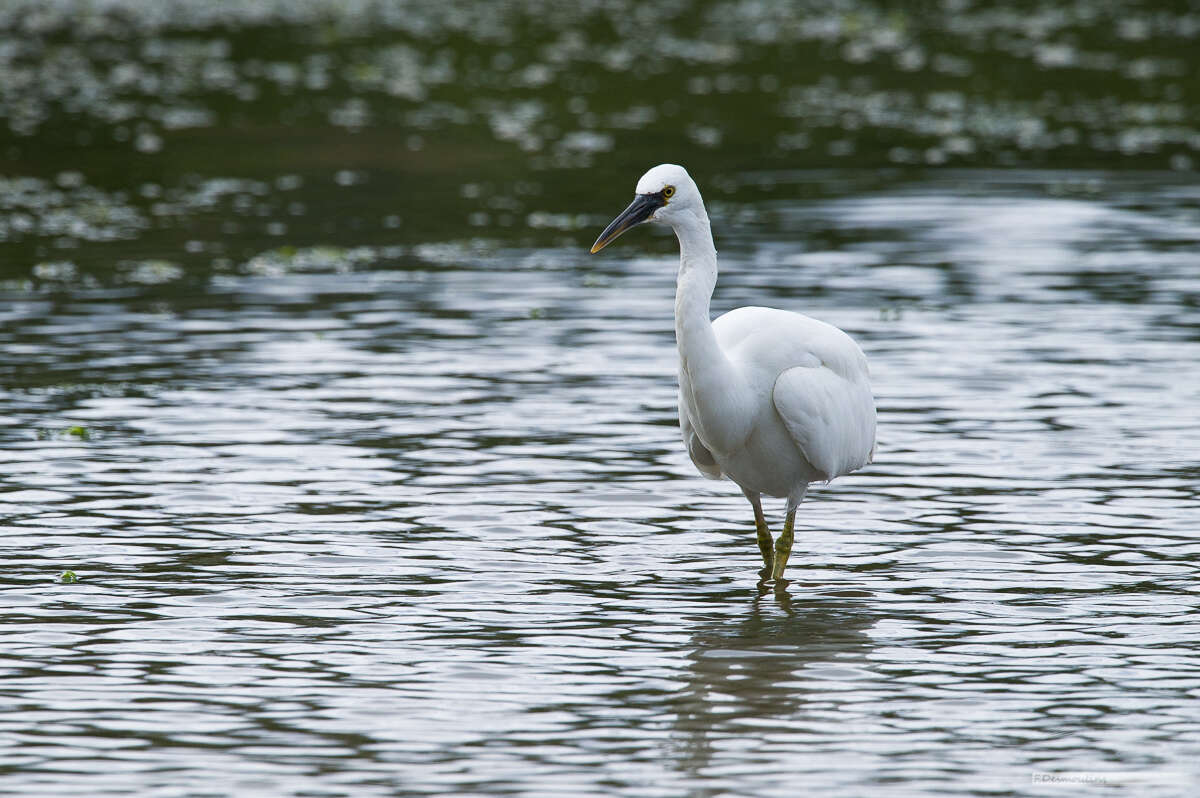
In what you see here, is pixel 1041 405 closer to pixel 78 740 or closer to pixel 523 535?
pixel 523 535

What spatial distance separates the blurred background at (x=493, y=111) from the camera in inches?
902

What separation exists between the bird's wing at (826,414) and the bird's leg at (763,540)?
46cm

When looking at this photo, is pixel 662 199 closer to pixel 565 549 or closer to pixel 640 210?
pixel 640 210

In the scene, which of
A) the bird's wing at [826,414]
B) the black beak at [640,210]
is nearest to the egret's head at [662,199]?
→ the black beak at [640,210]

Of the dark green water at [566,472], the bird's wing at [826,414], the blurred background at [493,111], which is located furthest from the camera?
the blurred background at [493,111]

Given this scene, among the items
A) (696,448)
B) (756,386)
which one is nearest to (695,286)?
(756,386)

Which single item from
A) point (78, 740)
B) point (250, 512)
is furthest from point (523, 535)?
point (78, 740)

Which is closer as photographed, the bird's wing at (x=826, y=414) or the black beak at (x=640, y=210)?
the black beak at (x=640, y=210)

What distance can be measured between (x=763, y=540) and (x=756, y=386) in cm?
105

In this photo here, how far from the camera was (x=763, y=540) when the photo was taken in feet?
33.5

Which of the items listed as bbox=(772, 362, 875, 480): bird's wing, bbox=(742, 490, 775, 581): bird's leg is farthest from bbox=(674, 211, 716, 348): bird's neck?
bbox=(742, 490, 775, 581): bird's leg

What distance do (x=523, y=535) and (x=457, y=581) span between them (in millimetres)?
957

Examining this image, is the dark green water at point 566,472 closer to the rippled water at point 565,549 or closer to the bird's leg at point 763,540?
the rippled water at point 565,549

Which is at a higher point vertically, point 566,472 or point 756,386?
point 756,386
